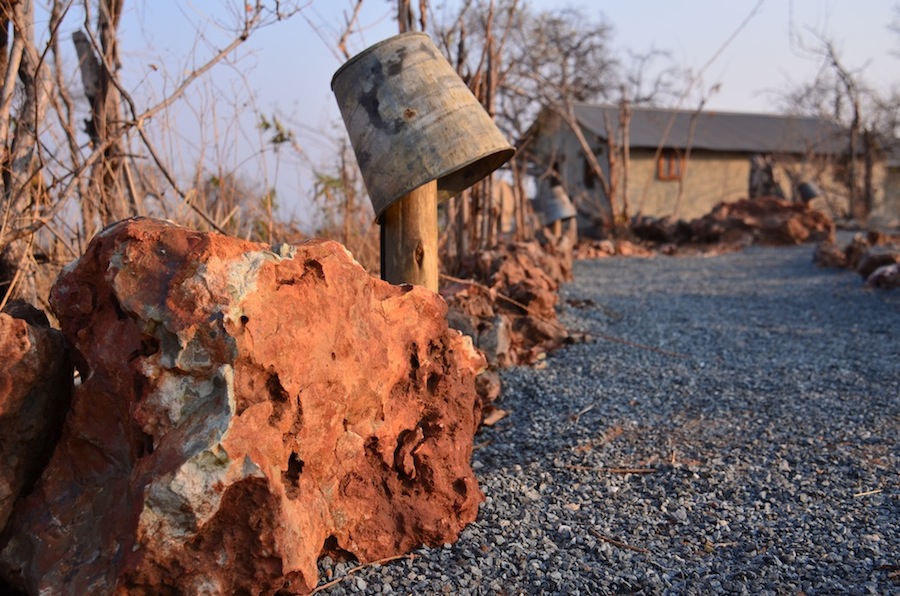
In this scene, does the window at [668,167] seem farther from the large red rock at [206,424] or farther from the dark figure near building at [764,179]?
the large red rock at [206,424]

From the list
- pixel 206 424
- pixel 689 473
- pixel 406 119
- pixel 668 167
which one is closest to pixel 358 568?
pixel 206 424

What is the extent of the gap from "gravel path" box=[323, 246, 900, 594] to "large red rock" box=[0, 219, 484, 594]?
335mm

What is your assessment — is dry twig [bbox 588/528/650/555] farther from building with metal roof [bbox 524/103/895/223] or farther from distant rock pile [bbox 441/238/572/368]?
building with metal roof [bbox 524/103/895/223]

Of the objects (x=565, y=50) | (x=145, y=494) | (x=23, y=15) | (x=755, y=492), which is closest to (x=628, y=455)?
(x=755, y=492)

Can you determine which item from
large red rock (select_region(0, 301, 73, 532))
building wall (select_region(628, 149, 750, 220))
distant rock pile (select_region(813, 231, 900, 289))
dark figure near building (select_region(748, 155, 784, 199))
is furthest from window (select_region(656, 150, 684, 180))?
large red rock (select_region(0, 301, 73, 532))

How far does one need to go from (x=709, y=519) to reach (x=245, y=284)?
173cm

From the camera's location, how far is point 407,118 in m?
2.77

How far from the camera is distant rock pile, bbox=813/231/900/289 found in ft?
23.9

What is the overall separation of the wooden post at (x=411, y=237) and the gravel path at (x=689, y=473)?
0.82 metres

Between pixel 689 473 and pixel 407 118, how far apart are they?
5.83ft

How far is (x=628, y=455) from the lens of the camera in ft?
9.84

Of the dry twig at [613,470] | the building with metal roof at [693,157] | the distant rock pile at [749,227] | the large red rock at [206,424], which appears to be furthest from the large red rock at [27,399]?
the building with metal roof at [693,157]

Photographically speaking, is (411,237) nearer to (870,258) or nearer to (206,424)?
(206,424)

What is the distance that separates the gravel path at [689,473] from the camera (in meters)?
2.06
